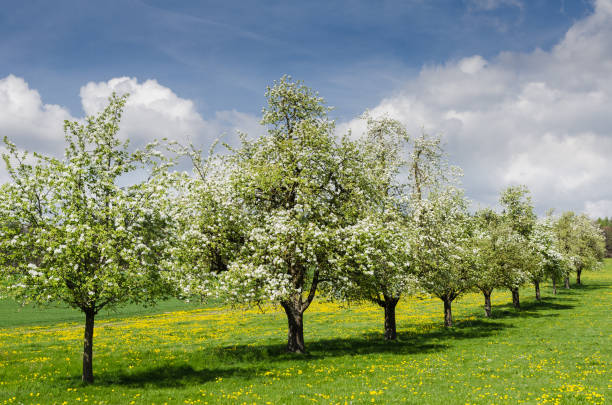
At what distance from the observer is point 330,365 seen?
957 inches

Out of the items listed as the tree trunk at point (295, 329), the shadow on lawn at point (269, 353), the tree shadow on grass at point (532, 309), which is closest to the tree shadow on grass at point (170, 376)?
the shadow on lawn at point (269, 353)

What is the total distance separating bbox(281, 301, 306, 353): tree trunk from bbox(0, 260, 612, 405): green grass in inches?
37.2

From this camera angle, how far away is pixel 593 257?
84.7m

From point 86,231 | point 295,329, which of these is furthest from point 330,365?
point 86,231

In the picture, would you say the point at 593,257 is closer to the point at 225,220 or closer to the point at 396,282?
the point at 396,282

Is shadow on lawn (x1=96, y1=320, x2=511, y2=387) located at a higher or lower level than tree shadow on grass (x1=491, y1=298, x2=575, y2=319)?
higher

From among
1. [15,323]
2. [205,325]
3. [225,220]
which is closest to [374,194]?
[225,220]

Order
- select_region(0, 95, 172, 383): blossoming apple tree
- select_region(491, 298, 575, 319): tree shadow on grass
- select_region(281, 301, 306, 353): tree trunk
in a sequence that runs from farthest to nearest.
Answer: select_region(491, 298, 575, 319): tree shadow on grass
select_region(281, 301, 306, 353): tree trunk
select_region(0, 95, 172, 383): blossoming apple tree

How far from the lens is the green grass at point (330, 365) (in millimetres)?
18031

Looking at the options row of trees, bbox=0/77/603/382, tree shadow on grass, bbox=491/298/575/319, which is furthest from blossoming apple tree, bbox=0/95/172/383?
tree shadow on grass, bbox=491/298/575/319

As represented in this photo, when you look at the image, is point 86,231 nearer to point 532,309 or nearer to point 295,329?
point 295,329

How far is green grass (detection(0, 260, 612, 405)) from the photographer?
59.2 feet

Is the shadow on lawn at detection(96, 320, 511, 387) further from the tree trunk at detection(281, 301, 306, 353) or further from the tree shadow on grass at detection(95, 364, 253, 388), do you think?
the tree trunk at detection(281, 301, 306, 353)

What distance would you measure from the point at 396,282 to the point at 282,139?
12103 mm
